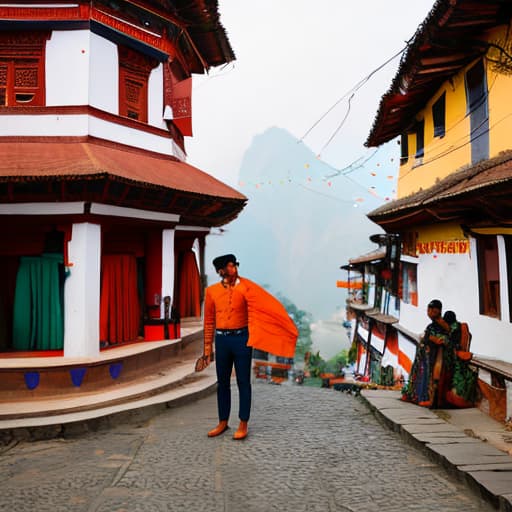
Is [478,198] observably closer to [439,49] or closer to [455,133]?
[439,49]

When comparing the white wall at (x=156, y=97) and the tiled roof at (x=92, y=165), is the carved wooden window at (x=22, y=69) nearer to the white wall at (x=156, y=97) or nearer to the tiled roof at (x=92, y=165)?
the tiled roof at (x=92, y=165)

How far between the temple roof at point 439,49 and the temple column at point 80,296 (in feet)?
21.1

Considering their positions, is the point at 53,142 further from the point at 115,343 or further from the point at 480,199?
Answer: the point at 480,199

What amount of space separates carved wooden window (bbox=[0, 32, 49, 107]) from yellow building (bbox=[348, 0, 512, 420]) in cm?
674

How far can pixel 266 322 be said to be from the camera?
19.5ft

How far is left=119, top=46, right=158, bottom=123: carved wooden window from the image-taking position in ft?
34.3

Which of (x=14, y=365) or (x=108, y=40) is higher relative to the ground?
(x=108, y=40)

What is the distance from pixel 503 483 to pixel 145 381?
19.7ft

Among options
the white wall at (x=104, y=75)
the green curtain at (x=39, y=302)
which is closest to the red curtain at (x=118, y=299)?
the green curtain at (x=39, y=302)

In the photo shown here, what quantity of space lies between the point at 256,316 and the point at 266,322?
0.43ft

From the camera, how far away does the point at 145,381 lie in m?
8.84

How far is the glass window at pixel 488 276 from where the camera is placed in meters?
8.76

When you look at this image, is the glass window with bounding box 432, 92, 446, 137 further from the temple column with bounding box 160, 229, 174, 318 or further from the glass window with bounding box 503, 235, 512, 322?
the temple column with bounding box 160, 229, 174, 318

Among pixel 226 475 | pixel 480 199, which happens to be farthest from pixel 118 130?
pixel 226 475
